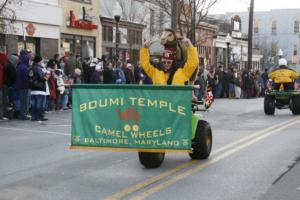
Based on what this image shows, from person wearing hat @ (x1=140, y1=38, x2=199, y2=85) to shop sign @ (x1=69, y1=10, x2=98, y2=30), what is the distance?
22571 mm

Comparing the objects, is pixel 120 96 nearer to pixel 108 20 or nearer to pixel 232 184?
pixel 232 184

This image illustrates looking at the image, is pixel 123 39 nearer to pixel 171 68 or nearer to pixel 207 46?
pixel 207 46

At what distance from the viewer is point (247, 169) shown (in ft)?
29.2

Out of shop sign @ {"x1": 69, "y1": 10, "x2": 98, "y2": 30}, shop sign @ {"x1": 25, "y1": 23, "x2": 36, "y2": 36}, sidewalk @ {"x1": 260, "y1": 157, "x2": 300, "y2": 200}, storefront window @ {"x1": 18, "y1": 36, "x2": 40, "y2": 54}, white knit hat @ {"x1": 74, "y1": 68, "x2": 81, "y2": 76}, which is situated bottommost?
sidewalk @ {"x1": 260, "y1": 157, "x2": 300, "y2": 200}

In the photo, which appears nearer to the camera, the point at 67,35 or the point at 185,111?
the point at 185,111

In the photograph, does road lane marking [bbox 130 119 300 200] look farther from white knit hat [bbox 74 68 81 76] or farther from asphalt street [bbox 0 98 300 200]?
white knit hat [bbox 74 68 81 76]

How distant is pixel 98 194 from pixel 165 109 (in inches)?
68.2

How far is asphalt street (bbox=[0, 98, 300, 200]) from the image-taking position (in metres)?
7.28

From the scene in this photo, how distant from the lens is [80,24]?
106 feet

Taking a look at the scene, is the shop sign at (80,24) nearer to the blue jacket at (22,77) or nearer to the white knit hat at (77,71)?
the white knit hat at (77,71)

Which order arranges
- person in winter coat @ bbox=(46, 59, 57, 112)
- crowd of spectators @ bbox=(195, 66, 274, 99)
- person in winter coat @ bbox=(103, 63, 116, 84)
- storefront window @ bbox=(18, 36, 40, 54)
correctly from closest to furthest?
person in winter coat @ bbox=(46, 59, 57, 112) → person in winter coat @ bbox=(103, 63, 116, 84) → storefront window @ bbox=(18, 36, 40, 54) → crowd of spectators @ bbox=(195, 66, 274, 99)

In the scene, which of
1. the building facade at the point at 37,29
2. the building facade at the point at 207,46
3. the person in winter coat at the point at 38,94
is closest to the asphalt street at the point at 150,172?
the person in winter coat at the point at 38,94

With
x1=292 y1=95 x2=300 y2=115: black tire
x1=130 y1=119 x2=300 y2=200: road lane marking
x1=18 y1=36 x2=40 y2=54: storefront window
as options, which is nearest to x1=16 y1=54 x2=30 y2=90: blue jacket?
x1=130 y1=119 x2=300 y2=200: road lane marking

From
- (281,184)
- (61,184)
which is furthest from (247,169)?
(61,184)
